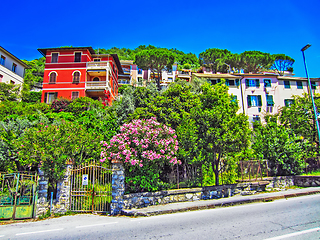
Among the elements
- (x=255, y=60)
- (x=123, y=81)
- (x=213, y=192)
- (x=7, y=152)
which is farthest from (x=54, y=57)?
(x=255, y=60)

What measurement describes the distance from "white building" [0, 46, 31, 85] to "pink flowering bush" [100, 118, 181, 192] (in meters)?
28.1

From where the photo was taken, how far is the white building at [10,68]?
30047 mm

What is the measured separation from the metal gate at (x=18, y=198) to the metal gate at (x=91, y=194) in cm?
157

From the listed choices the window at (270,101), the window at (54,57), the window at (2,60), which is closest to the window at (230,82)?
the window at (270,101)

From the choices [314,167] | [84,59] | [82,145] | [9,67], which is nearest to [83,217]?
[82,145]

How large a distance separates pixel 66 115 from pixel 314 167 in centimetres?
2186

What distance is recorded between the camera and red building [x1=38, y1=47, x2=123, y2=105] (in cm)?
3055

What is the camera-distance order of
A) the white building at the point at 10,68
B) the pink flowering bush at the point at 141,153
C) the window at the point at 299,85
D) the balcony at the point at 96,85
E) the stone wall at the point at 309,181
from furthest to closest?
the window at the point at 299,85 < the balcony at the point at 96,85 < the white building at the point at 10,68 < the stone wall at the point at 309,181 < the pink flowering bush at the point at 141,153

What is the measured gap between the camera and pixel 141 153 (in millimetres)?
9672

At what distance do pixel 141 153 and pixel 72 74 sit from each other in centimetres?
2586

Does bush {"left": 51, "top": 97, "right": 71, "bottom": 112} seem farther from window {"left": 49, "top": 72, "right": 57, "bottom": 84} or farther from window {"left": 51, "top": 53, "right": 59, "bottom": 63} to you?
window {"left": 51, "top": 53, "right": 59, "bottom": 63}

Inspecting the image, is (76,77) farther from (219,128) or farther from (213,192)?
(213,192)

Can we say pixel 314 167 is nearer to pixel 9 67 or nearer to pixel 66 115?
pixel 66 115

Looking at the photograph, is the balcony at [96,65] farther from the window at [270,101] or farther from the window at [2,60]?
the window at [270,101]
